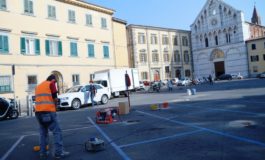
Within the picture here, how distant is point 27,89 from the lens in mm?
27531

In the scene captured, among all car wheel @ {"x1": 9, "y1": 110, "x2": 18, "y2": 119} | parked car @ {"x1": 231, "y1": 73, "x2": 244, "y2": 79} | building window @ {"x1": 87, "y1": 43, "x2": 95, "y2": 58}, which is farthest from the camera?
parked car @ {"x1": 231, "y1": 73, "x2": 244, "y2": 79}

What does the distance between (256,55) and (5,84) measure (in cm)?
5071

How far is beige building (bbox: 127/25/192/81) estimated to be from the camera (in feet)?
184

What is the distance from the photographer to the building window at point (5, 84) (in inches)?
996

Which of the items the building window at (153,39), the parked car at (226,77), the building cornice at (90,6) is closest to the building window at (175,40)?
the building window at (153,39)

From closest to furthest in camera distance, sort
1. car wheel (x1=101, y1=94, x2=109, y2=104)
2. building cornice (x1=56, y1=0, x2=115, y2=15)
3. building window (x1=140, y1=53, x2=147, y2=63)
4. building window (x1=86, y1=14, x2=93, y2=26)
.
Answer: car wheel (x1=101, y1=94, x2=109, y2=104) → building cornice (x1=56, y1=0, x2=115, y2=15) → building window (x1=86, y1=14, x2=93, y2=26) → building window (x1=140, y1=53, x2=147, y2=63)

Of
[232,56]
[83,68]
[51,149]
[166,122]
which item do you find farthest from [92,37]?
[232,56]

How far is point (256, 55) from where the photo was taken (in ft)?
195

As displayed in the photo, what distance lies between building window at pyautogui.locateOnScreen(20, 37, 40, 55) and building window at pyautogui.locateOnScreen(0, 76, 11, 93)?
9.98 ft

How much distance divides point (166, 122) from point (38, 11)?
23.4 m

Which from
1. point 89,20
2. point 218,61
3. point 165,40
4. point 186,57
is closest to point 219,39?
point 218,61

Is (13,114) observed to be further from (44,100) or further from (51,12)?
(51,12)

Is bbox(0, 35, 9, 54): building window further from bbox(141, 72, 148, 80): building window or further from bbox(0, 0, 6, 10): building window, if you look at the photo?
bbox(141, 72, 148, 80): building window

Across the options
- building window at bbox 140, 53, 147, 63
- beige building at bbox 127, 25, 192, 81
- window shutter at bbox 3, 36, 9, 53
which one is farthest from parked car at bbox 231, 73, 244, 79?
window shutter at bbox 3, 36, 9, 53
